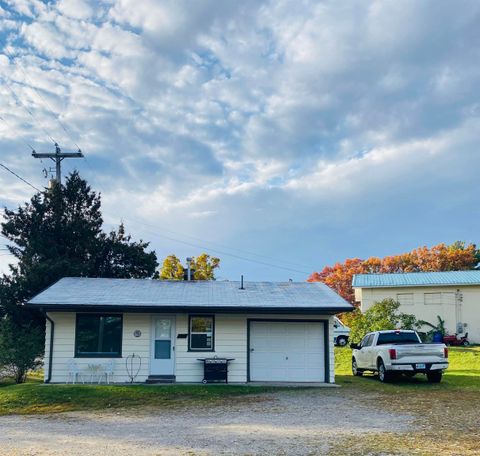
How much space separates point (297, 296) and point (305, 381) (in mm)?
2803

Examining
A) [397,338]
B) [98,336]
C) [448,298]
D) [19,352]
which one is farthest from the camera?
[448,298]

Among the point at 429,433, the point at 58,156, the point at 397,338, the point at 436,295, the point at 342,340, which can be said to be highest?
the point at 58,156

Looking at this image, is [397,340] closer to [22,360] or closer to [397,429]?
[397,429]

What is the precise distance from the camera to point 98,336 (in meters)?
16.8

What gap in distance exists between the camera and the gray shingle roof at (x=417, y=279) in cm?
3491

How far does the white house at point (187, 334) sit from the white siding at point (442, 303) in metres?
19.7

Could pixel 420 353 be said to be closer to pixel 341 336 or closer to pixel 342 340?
pixel 341 336

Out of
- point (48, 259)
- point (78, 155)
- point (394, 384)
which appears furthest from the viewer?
point (78, 155)

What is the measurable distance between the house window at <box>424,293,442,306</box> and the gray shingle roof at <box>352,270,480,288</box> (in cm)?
84

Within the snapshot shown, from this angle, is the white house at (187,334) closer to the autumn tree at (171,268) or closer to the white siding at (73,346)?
the white siding at (73,346)

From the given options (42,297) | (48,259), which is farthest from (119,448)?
(48,259)

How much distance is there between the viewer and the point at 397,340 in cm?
1764

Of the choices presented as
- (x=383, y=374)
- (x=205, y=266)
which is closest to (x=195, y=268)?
(x=205, y=266)

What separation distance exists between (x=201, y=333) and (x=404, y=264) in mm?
41015
